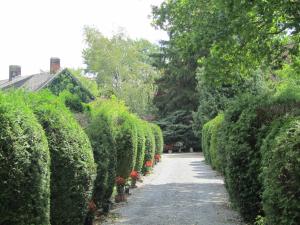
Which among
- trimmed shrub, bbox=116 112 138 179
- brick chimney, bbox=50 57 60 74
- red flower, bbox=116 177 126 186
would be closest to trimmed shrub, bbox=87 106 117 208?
red flower, bbox=116 177 126 186

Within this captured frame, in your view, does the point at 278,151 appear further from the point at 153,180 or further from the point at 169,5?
the point at 153,180

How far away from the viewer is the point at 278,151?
4.73 m

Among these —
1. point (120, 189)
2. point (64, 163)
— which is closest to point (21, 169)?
point (64, 163)

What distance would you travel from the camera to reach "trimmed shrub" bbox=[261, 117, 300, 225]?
432 centimetres

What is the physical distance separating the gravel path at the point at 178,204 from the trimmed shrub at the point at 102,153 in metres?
0.79

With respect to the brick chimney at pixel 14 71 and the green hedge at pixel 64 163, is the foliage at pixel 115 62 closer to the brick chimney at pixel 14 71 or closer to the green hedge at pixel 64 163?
the brick chimney at pixel 14 71

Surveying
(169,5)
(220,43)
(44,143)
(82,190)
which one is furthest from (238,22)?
(44,143)

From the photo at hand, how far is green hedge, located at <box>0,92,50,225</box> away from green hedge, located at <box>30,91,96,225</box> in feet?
3.66

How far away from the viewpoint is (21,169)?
517cm

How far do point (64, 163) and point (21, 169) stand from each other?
1.82 meters

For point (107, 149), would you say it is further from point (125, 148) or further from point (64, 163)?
point (125, 148)

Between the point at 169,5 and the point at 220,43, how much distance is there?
10.9 ft

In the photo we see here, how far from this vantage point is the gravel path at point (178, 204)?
1026 centimetres

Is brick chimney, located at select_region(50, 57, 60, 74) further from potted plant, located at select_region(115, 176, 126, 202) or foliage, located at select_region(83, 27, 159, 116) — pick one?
potted plant, located at select_region(115, 176, 126, 202)
